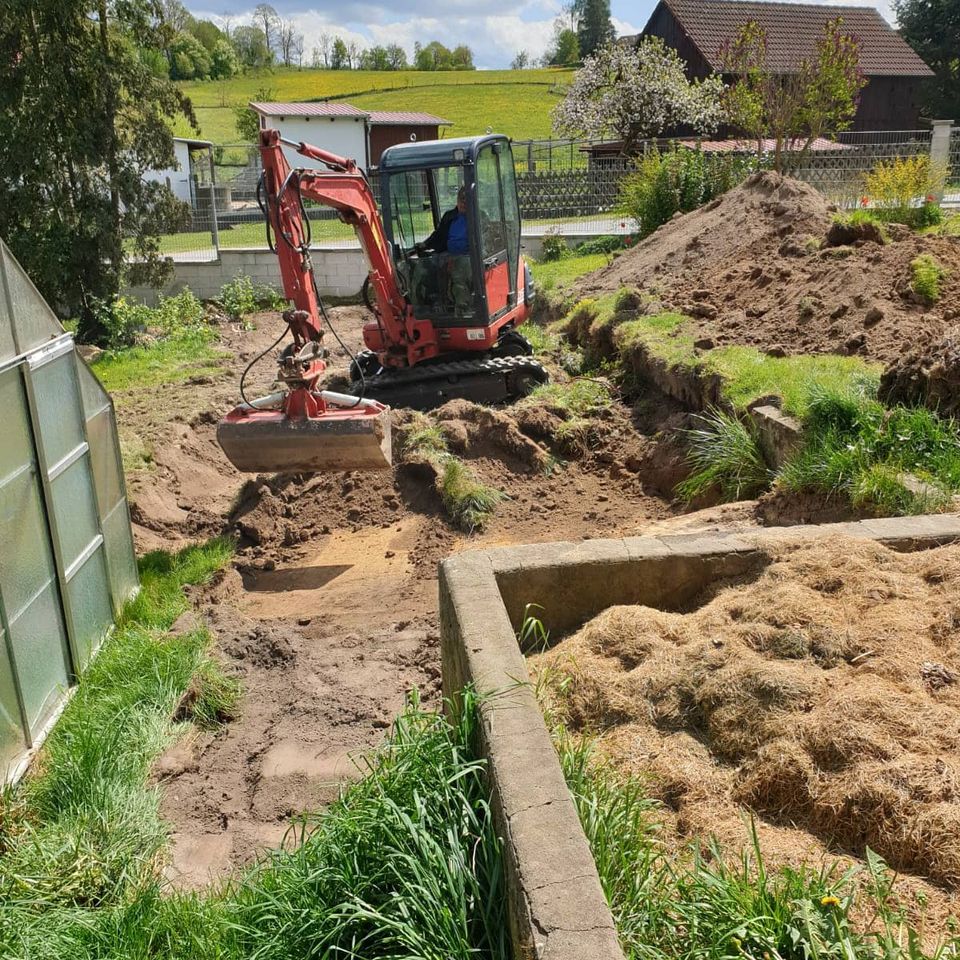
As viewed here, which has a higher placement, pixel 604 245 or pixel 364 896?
pixel 604 245

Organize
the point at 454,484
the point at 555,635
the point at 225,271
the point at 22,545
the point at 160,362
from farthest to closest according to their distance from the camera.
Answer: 1. the point at 225,271
2. the point at 160,362
3. the point at 454,484
4. the point at 22,545
5. the point at 555,635

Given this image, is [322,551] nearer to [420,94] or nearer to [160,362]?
[160,362]

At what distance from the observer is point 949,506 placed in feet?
17.8

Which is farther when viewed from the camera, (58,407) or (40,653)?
(58,407)

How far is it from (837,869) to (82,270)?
618 inches

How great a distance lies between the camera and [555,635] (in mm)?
4180

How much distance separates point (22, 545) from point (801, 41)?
1696 inches

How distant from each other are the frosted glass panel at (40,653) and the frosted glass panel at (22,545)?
0.09 metres

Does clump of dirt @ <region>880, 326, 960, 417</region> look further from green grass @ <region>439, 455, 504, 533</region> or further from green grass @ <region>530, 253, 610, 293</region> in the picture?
green grass @ <region>530, 253, 610, 293</region>

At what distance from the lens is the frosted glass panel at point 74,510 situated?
5828 mm

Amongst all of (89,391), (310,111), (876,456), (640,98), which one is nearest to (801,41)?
(640,98)

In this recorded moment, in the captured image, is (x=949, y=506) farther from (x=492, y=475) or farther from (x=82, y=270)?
(x=82, y=270)

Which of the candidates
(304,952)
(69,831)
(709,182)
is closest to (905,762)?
(304,952)

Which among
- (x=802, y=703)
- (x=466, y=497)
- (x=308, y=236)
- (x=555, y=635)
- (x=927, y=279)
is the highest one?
(x=308, y=236)
